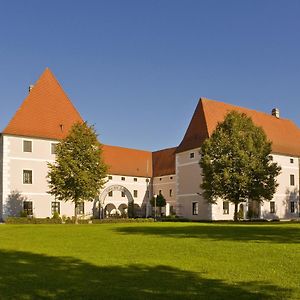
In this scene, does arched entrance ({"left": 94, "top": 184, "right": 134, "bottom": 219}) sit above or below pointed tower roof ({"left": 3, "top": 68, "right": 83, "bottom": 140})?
below

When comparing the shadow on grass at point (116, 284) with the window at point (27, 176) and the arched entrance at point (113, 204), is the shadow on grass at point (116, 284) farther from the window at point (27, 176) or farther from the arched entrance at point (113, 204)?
the arched entrance at point (113, 204)

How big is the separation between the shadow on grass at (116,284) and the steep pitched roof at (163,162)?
55910mm

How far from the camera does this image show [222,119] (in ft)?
187

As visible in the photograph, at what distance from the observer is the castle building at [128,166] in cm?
4719

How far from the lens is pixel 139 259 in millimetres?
11977

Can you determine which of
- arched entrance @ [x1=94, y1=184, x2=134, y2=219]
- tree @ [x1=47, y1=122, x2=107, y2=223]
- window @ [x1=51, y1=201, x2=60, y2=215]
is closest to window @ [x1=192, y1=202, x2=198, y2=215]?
arched entrance @ [x1=94, y1=184, x2=134, y2=219]

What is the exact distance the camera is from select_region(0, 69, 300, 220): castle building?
47188mm

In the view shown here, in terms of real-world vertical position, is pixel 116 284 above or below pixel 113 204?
above

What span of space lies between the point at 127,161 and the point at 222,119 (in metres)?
18.7

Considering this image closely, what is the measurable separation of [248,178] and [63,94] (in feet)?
86.8

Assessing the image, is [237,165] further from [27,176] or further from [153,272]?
[153,272]

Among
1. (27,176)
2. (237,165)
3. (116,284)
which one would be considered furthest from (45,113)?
(116,284)

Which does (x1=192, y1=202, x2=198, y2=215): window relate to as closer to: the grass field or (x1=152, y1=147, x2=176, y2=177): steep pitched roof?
(x1=152, y1=147, x2=176, y2=177): steep pitched roof

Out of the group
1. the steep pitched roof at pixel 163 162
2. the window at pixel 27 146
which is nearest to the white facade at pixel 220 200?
the steep pitched roof at pixel 163 162
